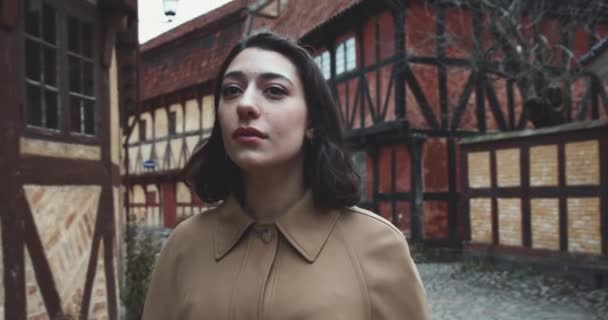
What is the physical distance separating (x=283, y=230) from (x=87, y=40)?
16.6 feet

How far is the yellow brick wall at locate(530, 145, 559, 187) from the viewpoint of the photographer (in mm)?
9321

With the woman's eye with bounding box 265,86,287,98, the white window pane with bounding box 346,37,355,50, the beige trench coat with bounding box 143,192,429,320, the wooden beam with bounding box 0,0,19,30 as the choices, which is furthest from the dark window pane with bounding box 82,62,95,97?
the white window pane with bounding box 346,37,355,50

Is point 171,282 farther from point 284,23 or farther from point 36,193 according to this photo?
point 284,23

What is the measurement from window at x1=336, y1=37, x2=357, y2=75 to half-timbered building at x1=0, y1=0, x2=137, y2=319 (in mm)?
7929

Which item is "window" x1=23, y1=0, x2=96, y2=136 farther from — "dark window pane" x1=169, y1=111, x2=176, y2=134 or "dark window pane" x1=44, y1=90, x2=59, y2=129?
"dark window pane" x1=169, y1=111, x2=176, y2=134

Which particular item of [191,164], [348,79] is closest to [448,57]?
[348,79]

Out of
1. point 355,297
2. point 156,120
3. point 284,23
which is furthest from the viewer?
point 156,120

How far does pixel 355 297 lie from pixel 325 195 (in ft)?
0.99

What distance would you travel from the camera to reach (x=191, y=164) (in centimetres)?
203

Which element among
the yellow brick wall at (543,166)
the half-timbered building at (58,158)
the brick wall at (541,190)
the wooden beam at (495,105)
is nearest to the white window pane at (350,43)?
the wooden beam at (495,105)

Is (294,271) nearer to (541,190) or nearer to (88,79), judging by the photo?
(88,79)

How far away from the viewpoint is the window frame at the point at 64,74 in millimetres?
4770

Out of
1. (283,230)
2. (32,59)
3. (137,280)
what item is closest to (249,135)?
(283,230)

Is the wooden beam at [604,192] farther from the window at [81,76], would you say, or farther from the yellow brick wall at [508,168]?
the window at [81,76]
